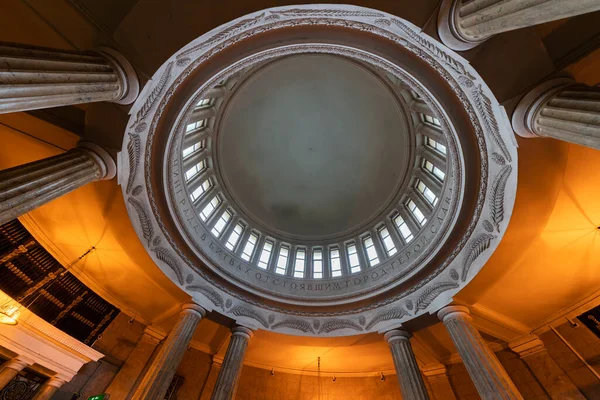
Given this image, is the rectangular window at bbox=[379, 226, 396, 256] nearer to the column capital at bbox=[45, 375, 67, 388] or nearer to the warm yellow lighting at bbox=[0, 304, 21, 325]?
the column capital at bbox=[45, 375, 67, 388]

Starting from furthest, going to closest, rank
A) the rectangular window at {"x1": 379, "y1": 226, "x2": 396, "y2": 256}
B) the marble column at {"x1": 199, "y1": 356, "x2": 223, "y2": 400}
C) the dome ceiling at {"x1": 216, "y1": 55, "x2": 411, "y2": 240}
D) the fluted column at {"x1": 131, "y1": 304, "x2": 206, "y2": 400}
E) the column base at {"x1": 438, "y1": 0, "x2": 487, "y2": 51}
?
the dome ceiling at {"x1": 216, "y1": 55, "x2": 411, "y2": 240}, the rectangular window at {"x1": 379, "y1": 226, "x2": 396, "y2": 256}, the marble column at {"x1": 199, "y1": 356, "x2": 223, "y2": 400}, the fluted column at {"x1": 131, "y1": 304, "x2": 206, "y2": 400}, the column base at {"x1": 438, "y1": 0, "x2": 487, "y2": 51}

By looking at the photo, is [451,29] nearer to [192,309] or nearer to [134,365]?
[192,309]

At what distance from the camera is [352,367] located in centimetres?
1346

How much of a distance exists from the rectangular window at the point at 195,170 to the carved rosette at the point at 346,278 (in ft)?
7.83

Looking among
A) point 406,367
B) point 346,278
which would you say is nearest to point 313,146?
point 346,278

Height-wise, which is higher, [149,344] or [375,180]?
[375,180]

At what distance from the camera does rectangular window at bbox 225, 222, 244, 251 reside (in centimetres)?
1420

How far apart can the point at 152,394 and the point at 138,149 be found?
21.6 feet

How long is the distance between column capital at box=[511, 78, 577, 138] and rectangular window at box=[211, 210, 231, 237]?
11889 mm

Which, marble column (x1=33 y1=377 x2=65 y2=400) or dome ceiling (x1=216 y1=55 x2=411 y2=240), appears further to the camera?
dome ceiling (x1=216 y1=55 x2=411 y2=240)

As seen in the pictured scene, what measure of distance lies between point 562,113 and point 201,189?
13402mm

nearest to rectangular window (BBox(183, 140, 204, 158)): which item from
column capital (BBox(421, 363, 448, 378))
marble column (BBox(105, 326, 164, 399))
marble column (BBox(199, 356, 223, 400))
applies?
marble column (BBox(105, 326, 164, 399))

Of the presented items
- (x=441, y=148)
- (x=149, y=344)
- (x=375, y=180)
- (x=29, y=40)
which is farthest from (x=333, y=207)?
(x=29, y=40)

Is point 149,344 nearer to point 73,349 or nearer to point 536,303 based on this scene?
point 73,349
